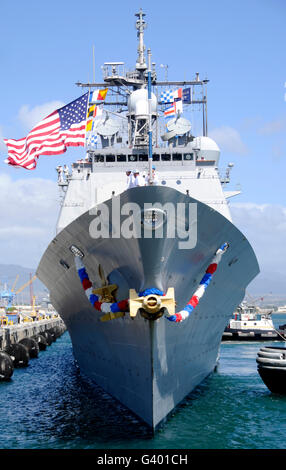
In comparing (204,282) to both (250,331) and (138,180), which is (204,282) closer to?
(138,180)

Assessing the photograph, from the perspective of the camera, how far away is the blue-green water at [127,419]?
11078mm

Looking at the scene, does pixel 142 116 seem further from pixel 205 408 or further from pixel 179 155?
pixel 205 408

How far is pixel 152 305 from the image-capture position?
33.5 feet

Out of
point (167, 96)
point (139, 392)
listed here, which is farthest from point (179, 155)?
point (139, 392)

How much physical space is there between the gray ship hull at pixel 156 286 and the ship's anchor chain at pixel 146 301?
0.21 metres

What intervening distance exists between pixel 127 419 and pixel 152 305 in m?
3.88

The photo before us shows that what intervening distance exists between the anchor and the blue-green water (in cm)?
277

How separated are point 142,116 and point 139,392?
44.6ft

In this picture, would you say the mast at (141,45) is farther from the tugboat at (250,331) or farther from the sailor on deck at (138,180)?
the tugboat at (250,331)

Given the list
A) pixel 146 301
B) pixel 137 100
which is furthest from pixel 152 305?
pixel 137 100

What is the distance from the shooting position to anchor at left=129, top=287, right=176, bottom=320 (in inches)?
401

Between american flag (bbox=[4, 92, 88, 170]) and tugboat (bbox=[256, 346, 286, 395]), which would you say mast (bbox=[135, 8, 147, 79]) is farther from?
tugboat (bbox=[256, 346, 286, 395])

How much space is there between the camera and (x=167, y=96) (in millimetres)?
23656

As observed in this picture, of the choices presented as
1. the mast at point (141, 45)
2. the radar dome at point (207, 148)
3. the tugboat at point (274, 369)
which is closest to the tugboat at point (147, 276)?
the tugboat at point (274, 369)
